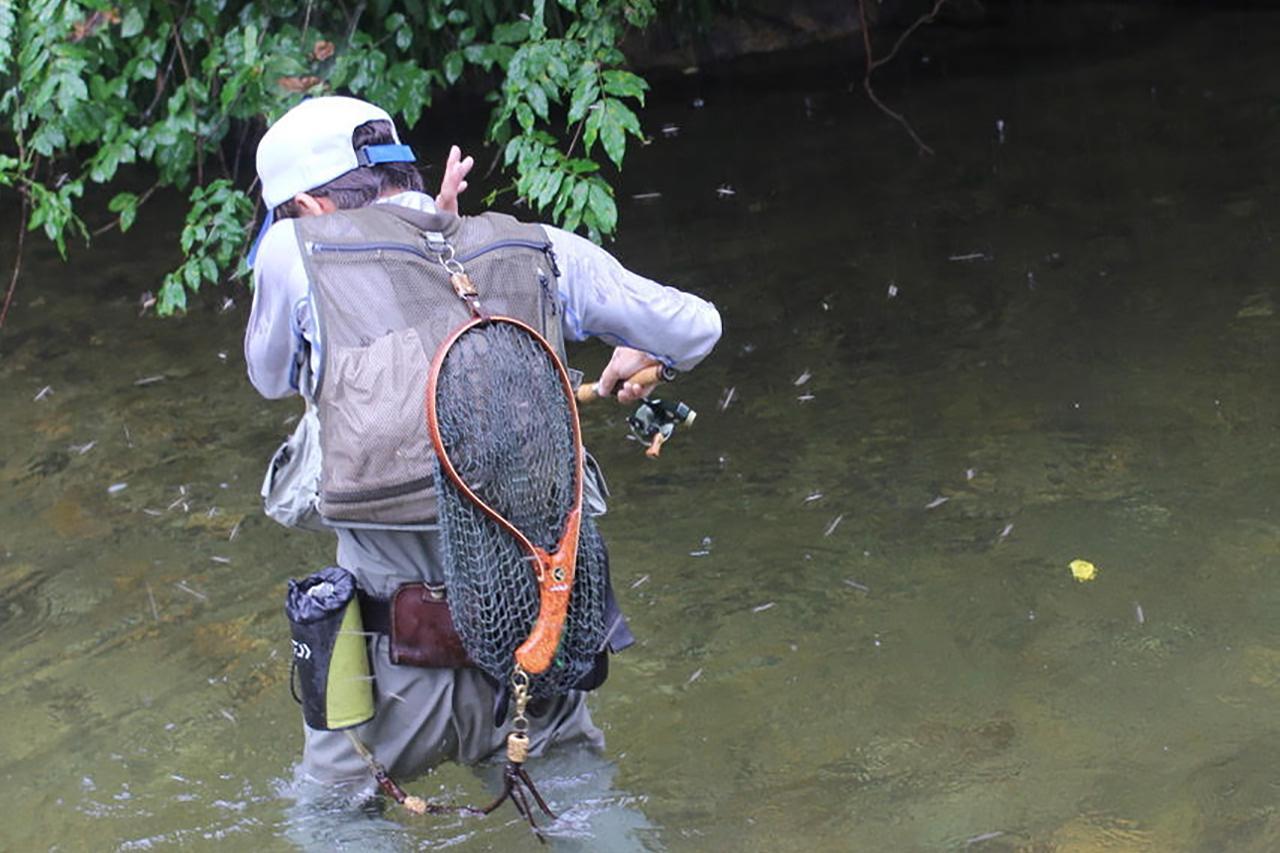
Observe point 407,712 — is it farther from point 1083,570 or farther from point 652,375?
point 1083,570

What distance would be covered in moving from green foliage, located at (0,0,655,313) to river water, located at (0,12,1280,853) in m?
1.07

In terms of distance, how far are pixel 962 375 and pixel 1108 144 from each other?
11.7 ft

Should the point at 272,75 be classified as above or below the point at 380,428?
above

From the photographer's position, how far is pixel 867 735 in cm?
438

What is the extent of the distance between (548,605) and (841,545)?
2.43 m

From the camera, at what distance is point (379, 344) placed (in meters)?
2.98

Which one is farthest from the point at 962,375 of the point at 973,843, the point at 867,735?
the point at 973,843

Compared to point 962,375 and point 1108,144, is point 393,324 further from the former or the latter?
point 1108,144

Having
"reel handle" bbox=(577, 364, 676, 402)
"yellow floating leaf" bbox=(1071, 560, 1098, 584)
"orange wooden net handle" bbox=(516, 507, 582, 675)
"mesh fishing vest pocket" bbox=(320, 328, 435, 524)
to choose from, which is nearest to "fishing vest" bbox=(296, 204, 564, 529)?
"mesh fishing vest pocket" bbox=(320, 328, 435, 524)

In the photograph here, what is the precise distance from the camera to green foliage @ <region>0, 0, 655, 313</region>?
502cm

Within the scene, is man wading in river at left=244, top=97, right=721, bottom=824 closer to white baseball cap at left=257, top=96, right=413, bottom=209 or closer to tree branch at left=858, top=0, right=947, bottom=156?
white baseball cap at left=257, top=96, right=413, bottom=209

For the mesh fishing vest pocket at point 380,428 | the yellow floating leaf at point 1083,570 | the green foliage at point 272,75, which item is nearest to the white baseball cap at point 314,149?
the mesh fishing vest pocket at point 380,428

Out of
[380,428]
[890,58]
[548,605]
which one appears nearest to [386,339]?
[380,428]

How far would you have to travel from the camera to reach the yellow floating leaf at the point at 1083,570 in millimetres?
4984
